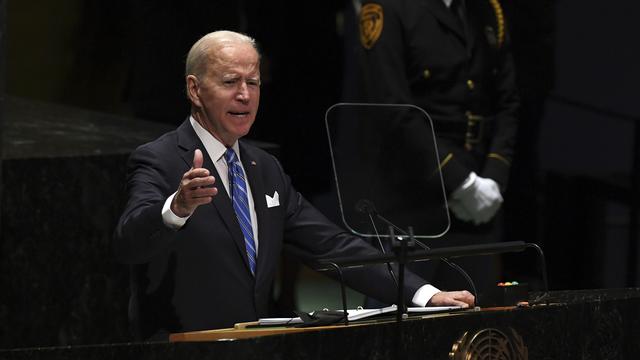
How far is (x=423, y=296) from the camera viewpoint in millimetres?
3475

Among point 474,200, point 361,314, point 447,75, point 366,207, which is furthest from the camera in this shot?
point 447,75

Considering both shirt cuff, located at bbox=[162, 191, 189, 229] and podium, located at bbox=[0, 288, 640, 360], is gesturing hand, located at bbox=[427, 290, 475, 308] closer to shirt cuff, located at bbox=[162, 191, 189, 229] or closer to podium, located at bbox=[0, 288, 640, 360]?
podium, located at bbox=[0, 288, 640, 360]

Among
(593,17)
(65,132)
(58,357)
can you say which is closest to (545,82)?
(593,17)

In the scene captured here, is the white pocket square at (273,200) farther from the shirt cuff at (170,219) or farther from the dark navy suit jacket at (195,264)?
the shirt cuff at (170,219)

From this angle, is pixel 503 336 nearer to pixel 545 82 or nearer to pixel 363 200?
pixel 363 200

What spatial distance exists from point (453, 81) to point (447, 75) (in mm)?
33

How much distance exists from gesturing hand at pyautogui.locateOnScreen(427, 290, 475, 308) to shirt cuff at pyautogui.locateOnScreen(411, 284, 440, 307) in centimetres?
2

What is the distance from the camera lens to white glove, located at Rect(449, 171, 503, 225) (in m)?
4.56

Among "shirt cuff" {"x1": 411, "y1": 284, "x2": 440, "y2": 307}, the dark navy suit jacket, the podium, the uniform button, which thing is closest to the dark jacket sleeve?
the dark navy suit jacket

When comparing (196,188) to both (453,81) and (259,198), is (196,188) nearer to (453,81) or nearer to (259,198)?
(259,198)

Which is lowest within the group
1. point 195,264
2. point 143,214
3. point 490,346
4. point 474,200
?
point 490,346

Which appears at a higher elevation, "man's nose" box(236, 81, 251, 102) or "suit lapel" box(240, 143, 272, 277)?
"man's nose" box(236, 81, 251, 102)

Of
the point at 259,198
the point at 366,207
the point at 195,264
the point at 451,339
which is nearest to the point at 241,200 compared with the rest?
the point at 259,198

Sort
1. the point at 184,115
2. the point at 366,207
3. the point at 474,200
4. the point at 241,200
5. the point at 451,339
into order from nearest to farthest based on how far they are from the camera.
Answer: the point at 451,339 → the point at 366,207 → the point at 241,200 → the point at 474,200 → the point at 184,115
